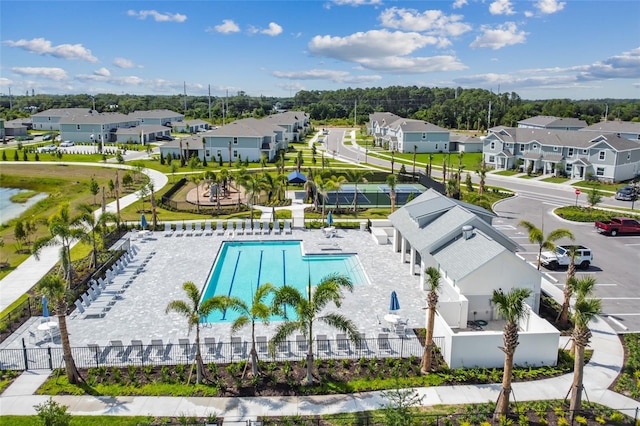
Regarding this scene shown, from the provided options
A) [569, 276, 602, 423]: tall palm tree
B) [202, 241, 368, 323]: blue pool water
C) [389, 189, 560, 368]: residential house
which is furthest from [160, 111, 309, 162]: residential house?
[569, 276, 602, 423]: tall palm tree

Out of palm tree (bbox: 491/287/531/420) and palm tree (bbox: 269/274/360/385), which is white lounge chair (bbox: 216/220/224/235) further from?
palm tree (bbox: 491/287/531/420)

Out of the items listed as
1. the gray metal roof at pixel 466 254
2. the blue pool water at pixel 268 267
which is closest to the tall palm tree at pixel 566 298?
the gray metal roof at pixel 466 254

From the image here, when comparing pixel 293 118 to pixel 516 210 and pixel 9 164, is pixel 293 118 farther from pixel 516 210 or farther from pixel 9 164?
pixel 516 210

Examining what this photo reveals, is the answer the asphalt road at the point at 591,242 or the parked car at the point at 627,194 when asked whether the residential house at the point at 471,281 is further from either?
the parked car at the point at 627,194

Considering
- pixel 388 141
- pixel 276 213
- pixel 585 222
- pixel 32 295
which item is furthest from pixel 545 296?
pixel 388 141

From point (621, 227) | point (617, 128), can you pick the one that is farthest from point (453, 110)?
point (621, 227)
